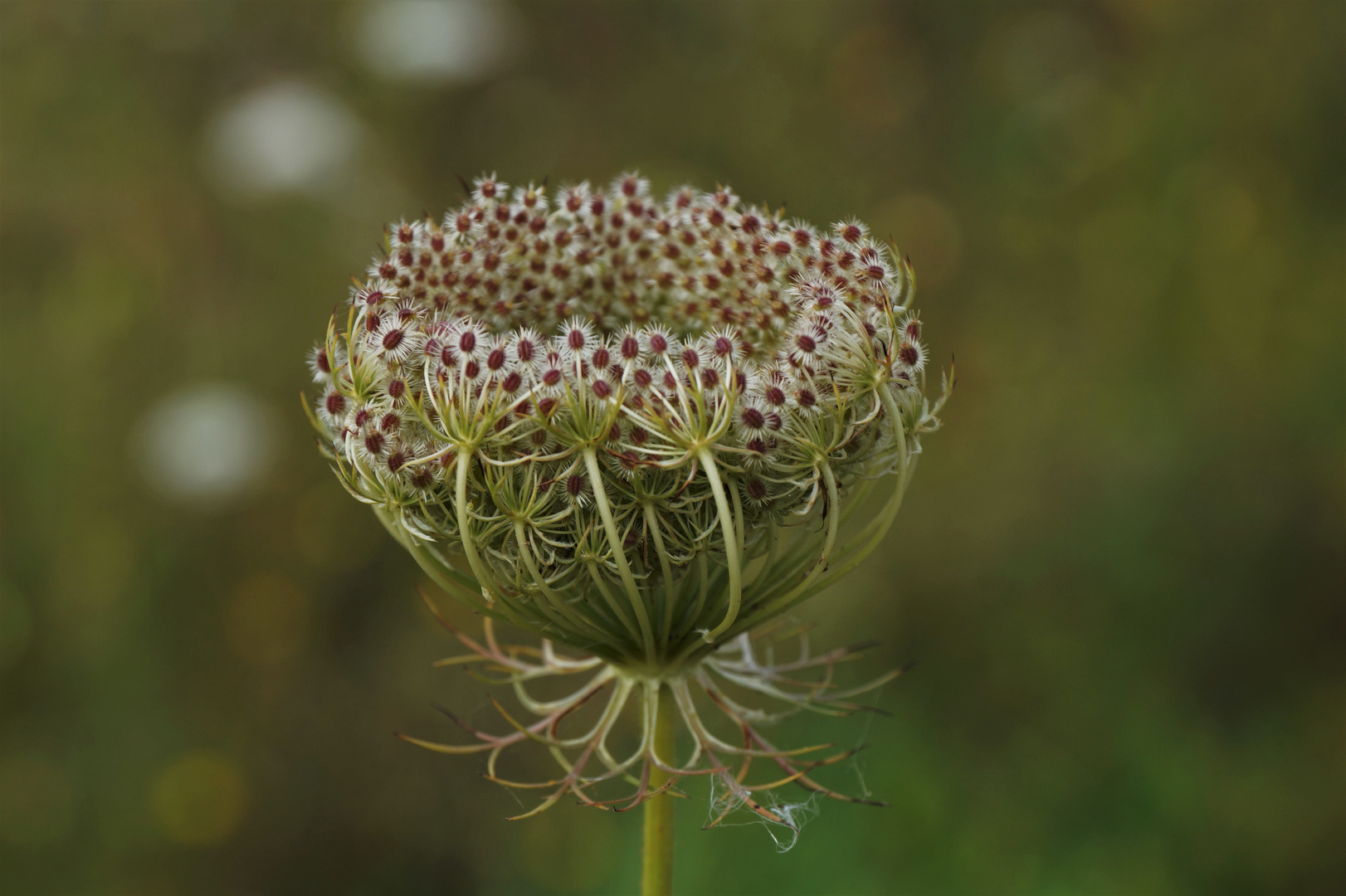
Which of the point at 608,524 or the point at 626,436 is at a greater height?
the point at 626,436

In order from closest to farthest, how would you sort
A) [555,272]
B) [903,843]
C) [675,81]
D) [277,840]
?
[555,272]
[903,843]
[277,840]
[675,81]

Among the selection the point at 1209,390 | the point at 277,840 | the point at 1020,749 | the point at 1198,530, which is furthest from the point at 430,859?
the point at 1209,390

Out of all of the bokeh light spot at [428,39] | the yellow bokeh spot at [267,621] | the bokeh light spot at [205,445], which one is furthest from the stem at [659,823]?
the bokeh light spot at [428,39]

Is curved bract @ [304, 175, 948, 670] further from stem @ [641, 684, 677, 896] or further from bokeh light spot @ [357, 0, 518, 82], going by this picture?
bokeh light spot @ [357, 0, 518, 82]

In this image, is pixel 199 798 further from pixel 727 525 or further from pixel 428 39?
pixel 727 525

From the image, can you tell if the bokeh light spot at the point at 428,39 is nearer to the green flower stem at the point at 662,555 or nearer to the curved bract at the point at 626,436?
the curved bract at the point at 626,436

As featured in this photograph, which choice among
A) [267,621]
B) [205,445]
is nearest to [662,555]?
[205,445]

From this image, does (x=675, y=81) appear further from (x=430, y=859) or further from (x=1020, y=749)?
(x=430, y=859)

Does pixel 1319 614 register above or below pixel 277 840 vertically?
above
